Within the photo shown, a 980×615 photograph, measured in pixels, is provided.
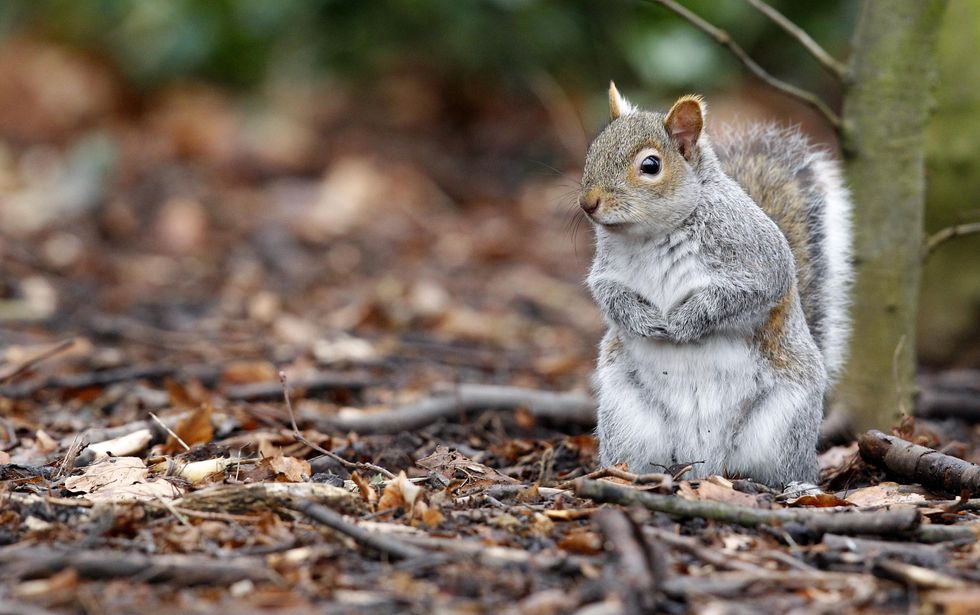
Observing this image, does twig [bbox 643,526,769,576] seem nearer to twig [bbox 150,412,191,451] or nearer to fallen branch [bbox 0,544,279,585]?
fallen branch [bbox 0,544,279,585]

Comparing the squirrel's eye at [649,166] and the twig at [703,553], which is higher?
the squirrel's eye at [649,166]

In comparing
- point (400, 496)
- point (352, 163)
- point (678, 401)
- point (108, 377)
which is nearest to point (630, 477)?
point (678, 401)

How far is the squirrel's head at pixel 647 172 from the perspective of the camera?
117 inches

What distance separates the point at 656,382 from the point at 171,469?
1326 millimetres

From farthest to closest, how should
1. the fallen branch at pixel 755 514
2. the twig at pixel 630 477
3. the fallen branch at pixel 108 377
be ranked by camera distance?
the fallen branch at pixel 108 377 < the twig at pixel 630 477 < the fallen branch at pixel 755 514

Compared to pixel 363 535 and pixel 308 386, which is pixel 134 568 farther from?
pixel 308 386

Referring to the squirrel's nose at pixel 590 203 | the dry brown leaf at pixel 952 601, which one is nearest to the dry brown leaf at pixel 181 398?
the squirrel's nose at pixel 590 203

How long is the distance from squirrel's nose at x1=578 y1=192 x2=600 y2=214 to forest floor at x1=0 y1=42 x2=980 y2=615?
0.67 metres

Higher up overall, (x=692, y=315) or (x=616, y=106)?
(x=616, y=106)

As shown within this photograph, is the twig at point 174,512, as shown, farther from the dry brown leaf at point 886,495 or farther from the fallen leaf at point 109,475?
the dry brown leaf at point 886,495

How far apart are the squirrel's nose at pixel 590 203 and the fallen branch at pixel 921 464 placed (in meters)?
1.06

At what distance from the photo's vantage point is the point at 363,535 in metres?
2.32

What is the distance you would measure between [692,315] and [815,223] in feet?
2.48

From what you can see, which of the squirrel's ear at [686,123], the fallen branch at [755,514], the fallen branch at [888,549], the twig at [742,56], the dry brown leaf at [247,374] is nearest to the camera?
the fallen branch at [888,549]
